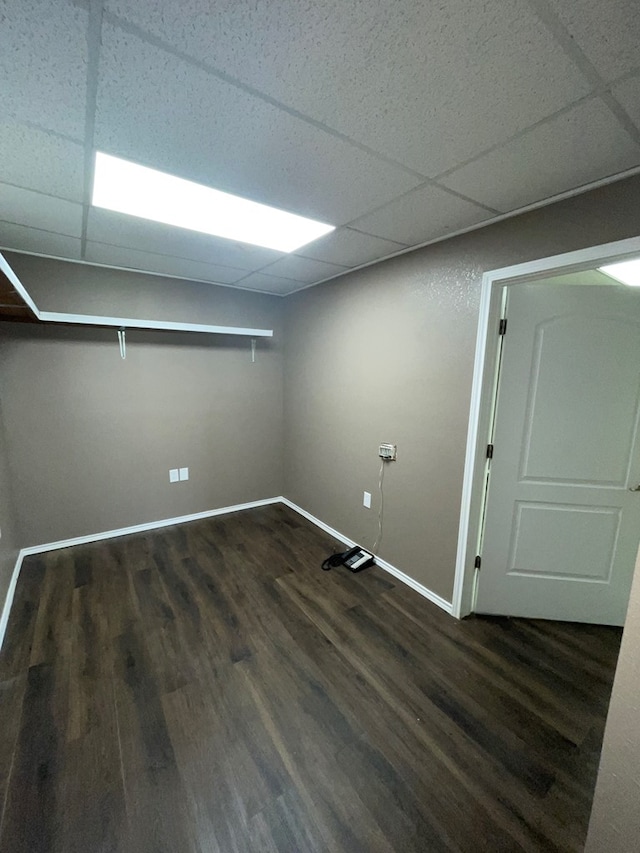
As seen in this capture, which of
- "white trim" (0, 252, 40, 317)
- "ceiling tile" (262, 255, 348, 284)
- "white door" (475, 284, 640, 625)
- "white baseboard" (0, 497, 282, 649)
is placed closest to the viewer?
"white trim" (0, 252, 40, 317)

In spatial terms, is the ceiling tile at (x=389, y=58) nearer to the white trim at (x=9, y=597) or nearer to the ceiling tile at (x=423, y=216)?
the ceiling tile at (x=423, y=216)

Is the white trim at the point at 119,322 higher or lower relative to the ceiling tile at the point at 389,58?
lower

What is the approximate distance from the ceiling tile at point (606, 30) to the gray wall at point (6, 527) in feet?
11.2

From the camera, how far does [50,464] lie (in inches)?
108

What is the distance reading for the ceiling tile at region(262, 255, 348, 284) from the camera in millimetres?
2490

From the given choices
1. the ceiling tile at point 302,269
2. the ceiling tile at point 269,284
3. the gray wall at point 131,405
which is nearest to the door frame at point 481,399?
the ceiling tile at point 302,269

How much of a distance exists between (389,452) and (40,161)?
243 cm

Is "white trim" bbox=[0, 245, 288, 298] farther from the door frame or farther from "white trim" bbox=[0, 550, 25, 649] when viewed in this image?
"white trim" bbox=[0, 550, 25, 649]

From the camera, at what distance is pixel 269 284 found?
10.6 feet

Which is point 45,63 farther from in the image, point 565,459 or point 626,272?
point 626,272

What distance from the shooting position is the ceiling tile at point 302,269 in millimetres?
2490

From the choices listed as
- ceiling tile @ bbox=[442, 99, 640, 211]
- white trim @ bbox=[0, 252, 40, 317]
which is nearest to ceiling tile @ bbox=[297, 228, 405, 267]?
ceiling tile @ bbox=[442, 99, 640, 211]

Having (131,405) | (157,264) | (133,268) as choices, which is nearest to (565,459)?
(157,264)

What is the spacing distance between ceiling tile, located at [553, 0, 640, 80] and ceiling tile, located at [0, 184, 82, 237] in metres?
2.05
